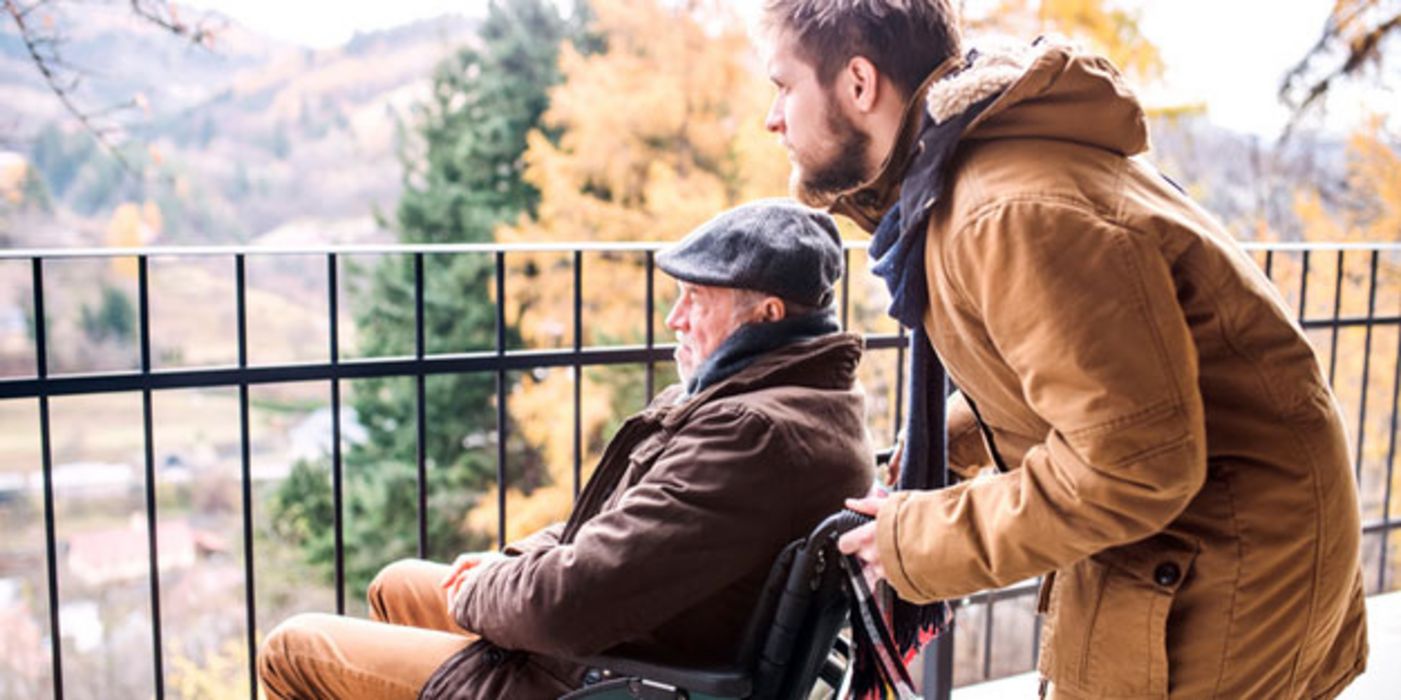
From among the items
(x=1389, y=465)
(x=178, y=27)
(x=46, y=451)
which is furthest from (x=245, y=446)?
(x=1389, y=465)

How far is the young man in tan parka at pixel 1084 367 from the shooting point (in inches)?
40.6

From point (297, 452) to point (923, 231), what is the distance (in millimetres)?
15430

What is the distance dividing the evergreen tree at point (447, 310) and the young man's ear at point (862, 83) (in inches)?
463

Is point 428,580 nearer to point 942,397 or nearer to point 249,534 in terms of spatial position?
point 249,534

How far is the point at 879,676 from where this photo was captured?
142cm

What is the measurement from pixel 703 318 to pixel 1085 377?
0.85 m

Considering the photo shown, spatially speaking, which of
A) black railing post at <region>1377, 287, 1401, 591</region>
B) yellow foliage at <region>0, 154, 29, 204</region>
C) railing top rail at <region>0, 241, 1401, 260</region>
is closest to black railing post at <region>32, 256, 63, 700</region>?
railing top rail at <region>0, 241, 1401, 260</region>

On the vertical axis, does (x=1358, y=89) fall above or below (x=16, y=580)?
above

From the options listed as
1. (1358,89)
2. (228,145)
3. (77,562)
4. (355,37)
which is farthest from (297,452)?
(1358,89)

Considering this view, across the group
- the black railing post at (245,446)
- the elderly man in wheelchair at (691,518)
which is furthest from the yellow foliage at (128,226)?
the elderly man in wheelchair at (691,518)

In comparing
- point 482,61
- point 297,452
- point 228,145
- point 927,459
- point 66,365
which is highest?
point 482,61

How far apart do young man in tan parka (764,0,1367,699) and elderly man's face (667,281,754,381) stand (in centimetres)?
49

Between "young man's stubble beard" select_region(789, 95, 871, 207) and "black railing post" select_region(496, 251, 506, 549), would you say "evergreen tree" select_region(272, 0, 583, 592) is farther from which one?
"young man's stubble beard" select_region(789, 95, 871, 207)

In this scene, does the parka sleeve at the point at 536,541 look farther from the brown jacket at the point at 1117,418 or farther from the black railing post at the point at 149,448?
the brown jacket at the point at 1117,418
